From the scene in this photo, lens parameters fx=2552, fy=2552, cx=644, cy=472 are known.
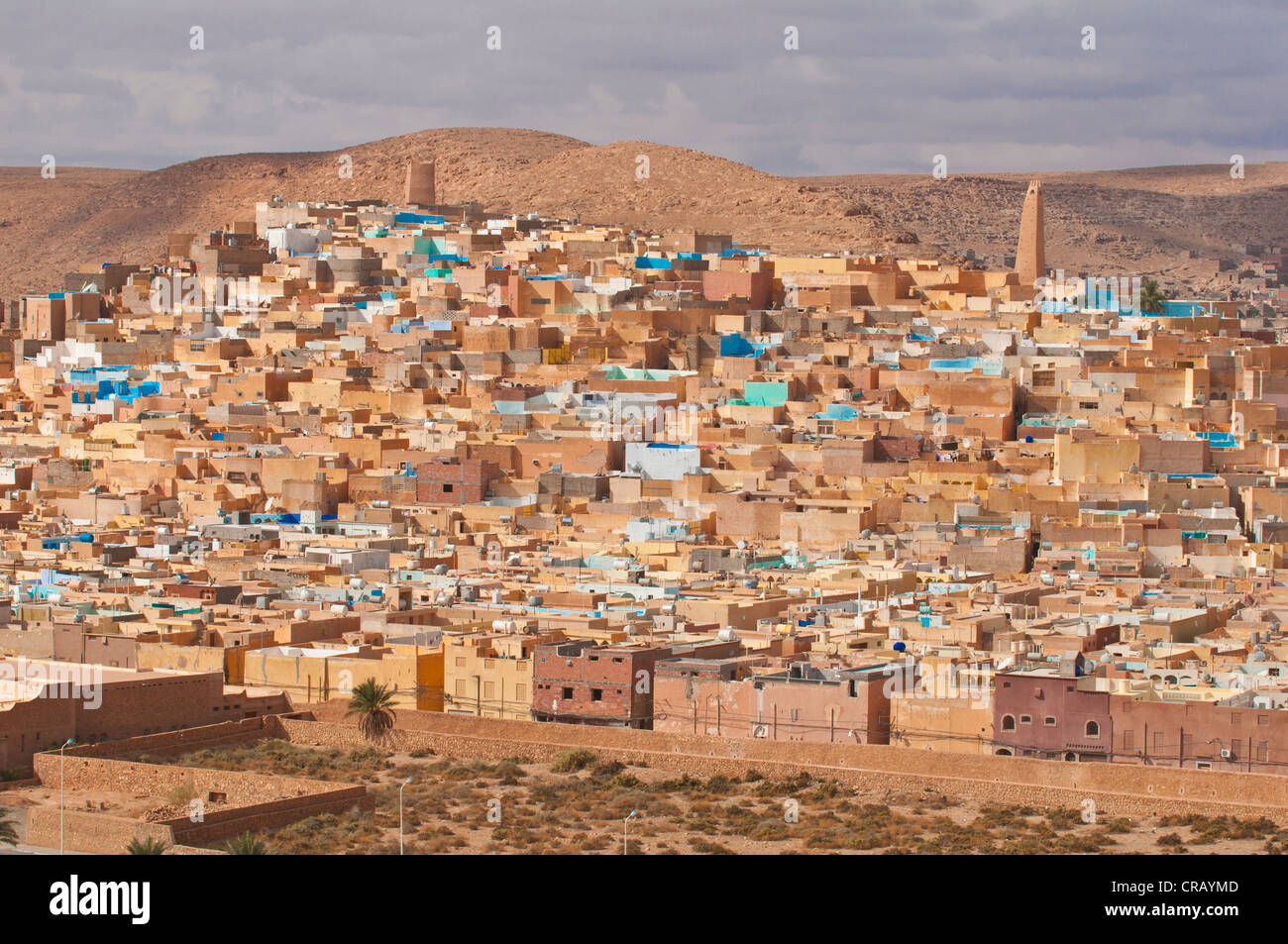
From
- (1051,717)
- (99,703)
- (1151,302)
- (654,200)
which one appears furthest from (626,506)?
(654,200)

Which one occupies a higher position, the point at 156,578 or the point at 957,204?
the point at 957,204

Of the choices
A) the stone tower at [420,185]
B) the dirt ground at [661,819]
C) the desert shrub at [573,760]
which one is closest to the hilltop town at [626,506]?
the desert shrub at [573,760]

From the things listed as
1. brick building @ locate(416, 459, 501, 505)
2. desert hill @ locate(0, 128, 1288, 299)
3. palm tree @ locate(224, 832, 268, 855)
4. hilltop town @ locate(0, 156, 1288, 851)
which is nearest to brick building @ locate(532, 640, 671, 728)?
hilltop town @ locate(0, 156, 1288, 851)

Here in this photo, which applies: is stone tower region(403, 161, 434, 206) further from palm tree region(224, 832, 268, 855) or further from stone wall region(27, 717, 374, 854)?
palm tree region(224, 832, 268, 855)

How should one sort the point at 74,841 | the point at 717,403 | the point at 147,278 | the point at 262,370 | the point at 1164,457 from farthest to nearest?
the point at 147,278 < the point at 262,370 < the point at 717,403 < the point at 1164,457 < the point at 74,841
